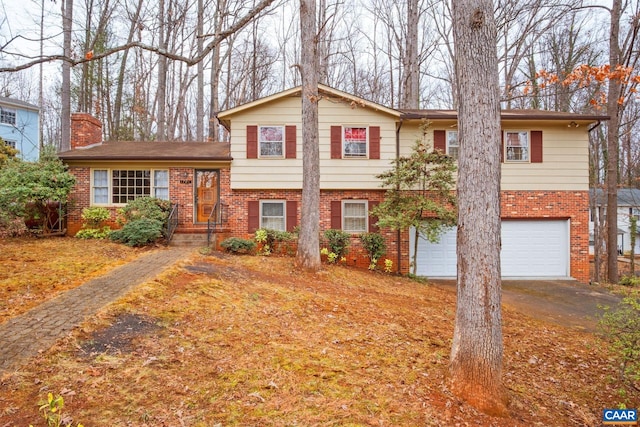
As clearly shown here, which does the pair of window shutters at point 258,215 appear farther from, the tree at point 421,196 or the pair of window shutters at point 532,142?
the pair of window shutters at point 532,142

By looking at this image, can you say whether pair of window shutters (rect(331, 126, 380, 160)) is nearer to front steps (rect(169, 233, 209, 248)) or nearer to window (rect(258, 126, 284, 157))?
window (rect(258, 126, 284, 157))

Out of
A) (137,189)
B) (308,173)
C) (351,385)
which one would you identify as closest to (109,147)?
(137,189)

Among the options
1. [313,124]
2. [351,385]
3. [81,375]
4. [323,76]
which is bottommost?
[351,385]

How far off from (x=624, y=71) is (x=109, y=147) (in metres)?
16.0

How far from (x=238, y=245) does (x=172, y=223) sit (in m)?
2.75

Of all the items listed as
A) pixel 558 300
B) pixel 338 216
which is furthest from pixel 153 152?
pixel 558 300

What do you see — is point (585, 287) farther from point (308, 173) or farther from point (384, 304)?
point (308, 173)

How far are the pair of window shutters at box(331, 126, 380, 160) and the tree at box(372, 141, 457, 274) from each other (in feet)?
3.32

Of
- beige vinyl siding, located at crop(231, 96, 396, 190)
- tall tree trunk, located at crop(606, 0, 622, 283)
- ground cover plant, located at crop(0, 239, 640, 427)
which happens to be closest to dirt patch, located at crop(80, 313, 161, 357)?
ground cover plant, located at crop(0, 239, 640, 427)

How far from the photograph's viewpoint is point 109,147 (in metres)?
13.7

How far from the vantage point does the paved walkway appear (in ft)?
11.8

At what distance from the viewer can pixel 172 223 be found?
39.2ft

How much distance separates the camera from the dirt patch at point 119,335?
3770 millimetres

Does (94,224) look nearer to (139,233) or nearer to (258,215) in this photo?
(139,233)
